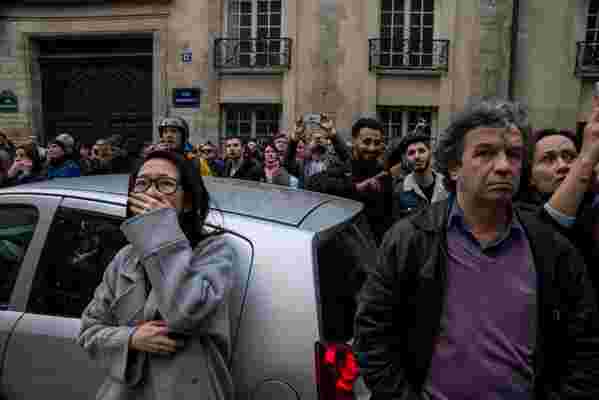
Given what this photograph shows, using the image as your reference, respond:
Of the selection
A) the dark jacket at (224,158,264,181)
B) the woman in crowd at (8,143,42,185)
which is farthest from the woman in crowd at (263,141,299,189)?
the woman in crowd at (8,143,42,185)

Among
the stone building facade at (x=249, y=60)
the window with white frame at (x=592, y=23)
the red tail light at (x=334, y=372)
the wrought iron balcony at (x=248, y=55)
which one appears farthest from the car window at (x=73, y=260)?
the window with white frame at (x=592, y=23)

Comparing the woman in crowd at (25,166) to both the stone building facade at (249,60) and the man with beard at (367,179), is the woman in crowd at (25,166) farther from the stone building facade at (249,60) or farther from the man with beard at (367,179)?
the stone building facade at (249,60)

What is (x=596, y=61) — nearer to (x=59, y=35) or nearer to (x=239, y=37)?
(x=239, y=37)

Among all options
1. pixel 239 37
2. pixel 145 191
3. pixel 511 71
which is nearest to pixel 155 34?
pixel 239 37

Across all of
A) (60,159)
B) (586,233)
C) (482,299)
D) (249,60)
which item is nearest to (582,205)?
(586,233)

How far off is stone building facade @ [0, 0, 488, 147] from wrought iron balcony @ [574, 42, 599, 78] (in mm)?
1586

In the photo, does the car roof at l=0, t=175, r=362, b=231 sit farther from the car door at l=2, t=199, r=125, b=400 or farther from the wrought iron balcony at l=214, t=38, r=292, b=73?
the wrought iron balcony at l=214, t=38, r=292, b=73

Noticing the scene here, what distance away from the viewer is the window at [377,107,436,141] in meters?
14.1

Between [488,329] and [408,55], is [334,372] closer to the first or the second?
[488,329]

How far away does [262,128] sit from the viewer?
14656 millimetres

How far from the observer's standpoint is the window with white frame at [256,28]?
14.2 meters

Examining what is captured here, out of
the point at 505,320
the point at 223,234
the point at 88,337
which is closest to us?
the point at 505,320

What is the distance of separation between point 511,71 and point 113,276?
13489 millimetres

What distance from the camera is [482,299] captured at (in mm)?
1777
